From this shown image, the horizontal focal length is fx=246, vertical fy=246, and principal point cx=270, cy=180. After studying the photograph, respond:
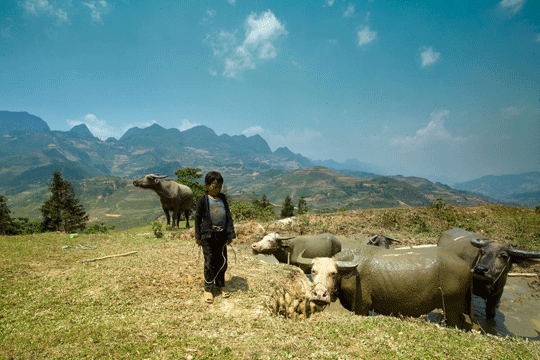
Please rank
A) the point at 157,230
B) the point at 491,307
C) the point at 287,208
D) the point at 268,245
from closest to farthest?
the point at 491,307 → the point at 268,245 → the point at 157,230 → the point at 287,208

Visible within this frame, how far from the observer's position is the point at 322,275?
Answer: 609 centimetres

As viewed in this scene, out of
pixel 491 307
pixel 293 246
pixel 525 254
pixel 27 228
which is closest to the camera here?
pixel 525 254

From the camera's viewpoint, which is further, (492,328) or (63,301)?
(492,328)

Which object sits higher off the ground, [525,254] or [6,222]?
[525,254]

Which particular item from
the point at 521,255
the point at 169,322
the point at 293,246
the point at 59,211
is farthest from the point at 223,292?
the point at 59,211

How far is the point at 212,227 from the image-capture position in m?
5.82

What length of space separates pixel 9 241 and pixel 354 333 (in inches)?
532

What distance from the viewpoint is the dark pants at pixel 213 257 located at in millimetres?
5898

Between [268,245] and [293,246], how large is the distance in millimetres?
1199

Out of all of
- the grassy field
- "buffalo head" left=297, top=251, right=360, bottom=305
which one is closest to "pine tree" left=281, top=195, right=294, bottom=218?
the grassy field

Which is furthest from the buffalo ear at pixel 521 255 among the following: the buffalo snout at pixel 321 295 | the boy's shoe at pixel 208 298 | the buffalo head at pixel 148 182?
the buffalo head at pixel 148 182

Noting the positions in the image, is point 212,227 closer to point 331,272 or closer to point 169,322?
point 169,322

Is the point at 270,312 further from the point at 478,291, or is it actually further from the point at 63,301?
the point at 478,291

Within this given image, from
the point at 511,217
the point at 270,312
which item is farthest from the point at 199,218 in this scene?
the point at 511,217
